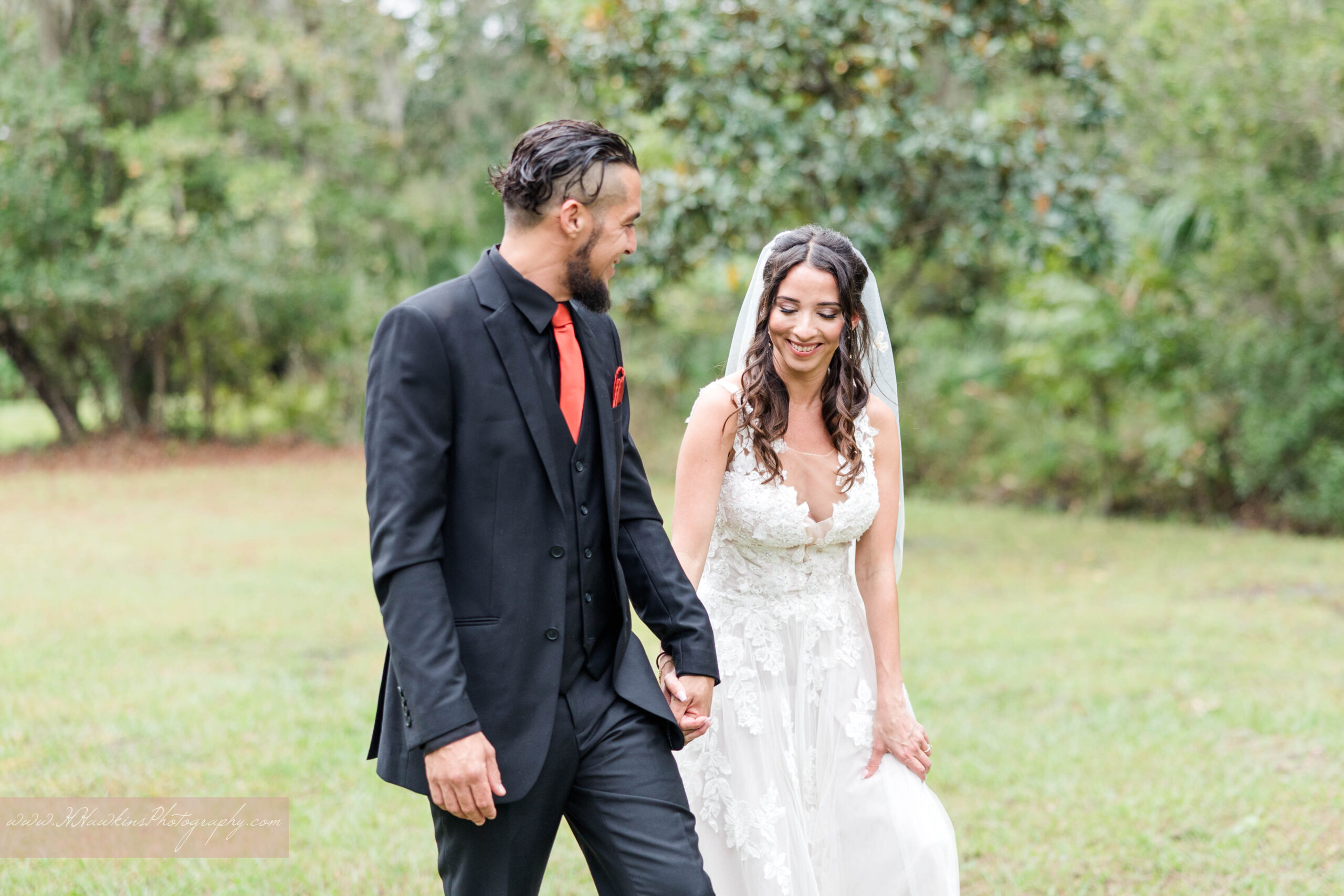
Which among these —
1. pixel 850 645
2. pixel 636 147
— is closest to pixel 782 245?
pixel 850 645

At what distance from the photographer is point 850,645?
132 inches

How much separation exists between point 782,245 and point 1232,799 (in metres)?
3.51

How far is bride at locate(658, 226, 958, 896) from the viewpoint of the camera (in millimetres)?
3156

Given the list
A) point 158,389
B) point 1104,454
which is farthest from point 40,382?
point 1104,454

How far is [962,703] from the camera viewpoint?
22.0 feet

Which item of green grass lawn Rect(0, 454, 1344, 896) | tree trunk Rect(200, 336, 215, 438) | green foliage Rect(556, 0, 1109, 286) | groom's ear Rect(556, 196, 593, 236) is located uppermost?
green foliage Rect(556, 0, 1109, 286)

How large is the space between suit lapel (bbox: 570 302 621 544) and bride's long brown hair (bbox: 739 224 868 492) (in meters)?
0.70

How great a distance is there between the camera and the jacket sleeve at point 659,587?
2811mm

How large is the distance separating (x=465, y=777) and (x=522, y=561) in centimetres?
44

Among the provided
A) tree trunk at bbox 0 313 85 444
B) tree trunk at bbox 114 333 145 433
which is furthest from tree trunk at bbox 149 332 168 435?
tree trunk at bbox 0 313 85 444

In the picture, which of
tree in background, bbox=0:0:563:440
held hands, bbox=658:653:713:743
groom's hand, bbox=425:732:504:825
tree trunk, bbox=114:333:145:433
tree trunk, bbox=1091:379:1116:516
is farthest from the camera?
tree trunk, bbox=114:333:145:433

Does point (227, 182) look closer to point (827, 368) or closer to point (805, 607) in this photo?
point (827, 368)

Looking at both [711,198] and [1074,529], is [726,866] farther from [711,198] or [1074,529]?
[1074,529]

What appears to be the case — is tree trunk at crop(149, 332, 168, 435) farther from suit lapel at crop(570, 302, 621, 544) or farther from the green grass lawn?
suit lapel at crop(570, 302, 621, 544)
